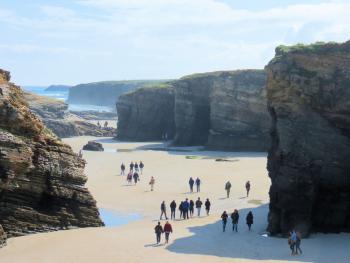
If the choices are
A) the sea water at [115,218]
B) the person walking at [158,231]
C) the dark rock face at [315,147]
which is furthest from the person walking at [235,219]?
the sea water at [115,218]

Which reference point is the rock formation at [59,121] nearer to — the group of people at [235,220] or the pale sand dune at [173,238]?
the pale sand dune at [173,238]

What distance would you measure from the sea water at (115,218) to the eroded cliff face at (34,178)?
2.52m

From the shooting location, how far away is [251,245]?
79.8 feet

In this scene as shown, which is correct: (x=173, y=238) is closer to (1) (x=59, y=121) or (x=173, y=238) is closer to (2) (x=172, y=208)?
(2) (x=172, y=208)

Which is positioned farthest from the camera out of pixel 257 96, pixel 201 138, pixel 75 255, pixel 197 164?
pixel 201 138

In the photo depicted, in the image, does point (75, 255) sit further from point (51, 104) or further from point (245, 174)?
point (51, 104)

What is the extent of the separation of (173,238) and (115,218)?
297 inches

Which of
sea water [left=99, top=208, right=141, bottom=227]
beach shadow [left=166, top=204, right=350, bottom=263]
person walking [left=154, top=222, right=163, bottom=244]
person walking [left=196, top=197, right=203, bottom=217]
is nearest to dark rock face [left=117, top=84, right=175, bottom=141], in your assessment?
sea water [left=99, top=208, right=141, bottom=227]

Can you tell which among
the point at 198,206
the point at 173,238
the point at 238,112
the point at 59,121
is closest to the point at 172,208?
the point at 198,206

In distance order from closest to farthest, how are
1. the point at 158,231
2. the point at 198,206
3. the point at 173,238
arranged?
the point at 158,231, the point at 173,238, the point at 198,206

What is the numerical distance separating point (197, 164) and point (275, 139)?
2521 centimetres

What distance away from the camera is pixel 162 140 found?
82750 mm

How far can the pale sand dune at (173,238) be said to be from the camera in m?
22.3

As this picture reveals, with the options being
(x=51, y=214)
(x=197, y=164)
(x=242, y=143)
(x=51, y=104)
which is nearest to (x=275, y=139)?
(x=51, y=214)
